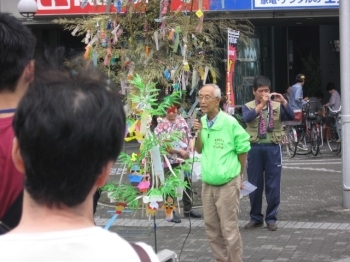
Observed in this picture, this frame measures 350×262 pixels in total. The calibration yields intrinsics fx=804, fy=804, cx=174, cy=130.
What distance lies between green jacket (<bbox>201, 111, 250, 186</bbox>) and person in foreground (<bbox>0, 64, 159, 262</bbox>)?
511cm

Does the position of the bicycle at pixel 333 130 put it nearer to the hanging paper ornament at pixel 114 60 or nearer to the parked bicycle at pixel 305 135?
the parked bicycle at pixel 305 135

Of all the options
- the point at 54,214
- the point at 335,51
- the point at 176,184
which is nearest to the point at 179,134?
the point at 176,184

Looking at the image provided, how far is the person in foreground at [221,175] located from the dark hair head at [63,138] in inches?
201

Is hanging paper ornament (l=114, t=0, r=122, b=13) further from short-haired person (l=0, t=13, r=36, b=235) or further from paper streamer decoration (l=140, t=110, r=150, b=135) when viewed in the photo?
short-haired person (l=0, t=13, r=36, b=235)

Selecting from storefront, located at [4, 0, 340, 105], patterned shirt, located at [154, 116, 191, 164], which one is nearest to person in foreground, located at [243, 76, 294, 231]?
patterned shirt, located at [154, 116, 191, 164]

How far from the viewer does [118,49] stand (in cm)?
1118

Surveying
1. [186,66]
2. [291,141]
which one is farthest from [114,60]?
[291,141]

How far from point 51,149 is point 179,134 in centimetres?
494

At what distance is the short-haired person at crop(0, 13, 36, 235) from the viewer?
273 centimetres

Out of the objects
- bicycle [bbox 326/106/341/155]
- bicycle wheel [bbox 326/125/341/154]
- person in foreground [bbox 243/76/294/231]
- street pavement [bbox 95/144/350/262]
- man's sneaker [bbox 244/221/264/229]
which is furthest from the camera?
bicycle [bbox 326/106/341/155]

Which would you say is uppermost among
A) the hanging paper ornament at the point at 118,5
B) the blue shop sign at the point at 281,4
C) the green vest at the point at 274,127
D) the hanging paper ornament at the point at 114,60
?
the blue shop sign at the point at 281,4

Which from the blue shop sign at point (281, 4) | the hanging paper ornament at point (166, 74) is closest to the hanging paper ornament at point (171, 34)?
the hanging paper ornament at point (166, 74)

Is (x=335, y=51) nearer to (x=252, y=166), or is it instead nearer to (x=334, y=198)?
(x=334, y=198)

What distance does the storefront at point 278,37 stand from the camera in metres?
20.4
